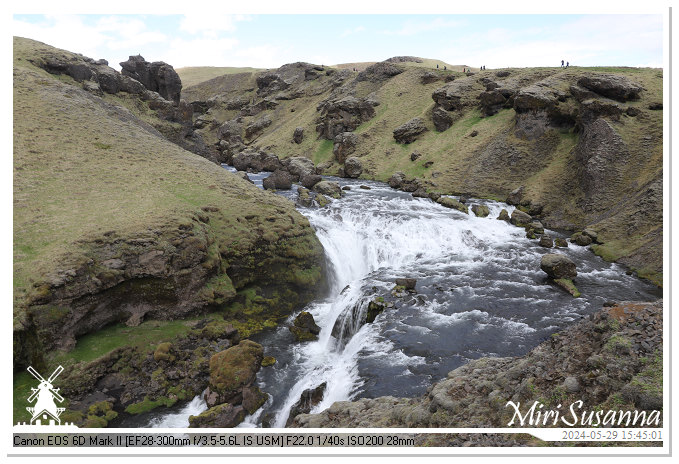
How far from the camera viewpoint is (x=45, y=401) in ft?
46.1

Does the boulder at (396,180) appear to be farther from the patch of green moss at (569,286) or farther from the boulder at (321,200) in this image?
the patch of green moss at (569,286)

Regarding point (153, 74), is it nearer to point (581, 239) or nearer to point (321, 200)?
point (321, 200)

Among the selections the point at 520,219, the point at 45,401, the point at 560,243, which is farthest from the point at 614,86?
the point at 45,401

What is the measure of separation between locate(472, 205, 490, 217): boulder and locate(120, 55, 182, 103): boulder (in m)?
57.5

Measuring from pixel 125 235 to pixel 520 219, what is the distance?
113 ft

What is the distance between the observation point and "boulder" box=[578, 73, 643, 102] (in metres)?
40.0

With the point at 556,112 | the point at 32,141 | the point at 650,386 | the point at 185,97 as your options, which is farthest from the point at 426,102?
the point at 185,97

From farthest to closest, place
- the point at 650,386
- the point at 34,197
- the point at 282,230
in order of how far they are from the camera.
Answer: the point at 282,230 → the point at 34,197 → the point at 650,386
